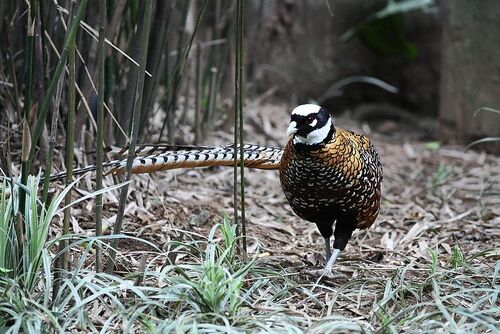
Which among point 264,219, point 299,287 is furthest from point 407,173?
Answer: point 299,287

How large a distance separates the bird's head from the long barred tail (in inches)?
16.0

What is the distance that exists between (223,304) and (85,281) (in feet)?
1.75

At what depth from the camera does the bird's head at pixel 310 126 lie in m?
3.79

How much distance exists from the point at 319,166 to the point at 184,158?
0.63m

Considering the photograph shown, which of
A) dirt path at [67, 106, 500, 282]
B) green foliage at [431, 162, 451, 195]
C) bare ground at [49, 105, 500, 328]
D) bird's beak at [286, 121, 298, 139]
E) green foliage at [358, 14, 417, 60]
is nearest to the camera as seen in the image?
bird's beak at [286, 121, 298, 139]

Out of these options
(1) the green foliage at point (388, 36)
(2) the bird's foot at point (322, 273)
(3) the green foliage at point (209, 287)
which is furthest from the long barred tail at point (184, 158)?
(1) the green foliage at point (388, 36)

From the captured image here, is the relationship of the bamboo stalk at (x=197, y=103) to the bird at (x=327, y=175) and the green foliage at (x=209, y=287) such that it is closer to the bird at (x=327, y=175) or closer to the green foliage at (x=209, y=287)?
the bird at (x=327, y=175)

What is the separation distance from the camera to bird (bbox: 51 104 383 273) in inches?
149

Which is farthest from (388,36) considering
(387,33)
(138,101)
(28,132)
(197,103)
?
(28,132)

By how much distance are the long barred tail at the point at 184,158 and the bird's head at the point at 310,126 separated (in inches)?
16.0

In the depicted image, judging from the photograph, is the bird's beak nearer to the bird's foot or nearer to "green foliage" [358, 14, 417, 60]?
the bird's foot

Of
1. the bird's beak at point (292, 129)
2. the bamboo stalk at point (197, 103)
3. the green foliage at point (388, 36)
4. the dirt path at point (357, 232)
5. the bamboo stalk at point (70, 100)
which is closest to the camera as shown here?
the bamboo stalk at point (70, 100)

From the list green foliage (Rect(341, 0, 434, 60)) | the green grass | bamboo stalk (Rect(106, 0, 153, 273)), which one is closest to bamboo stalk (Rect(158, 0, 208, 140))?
bamboo stalk (Rect(106, 0, 153, 273))

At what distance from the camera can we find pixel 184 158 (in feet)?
12.6
